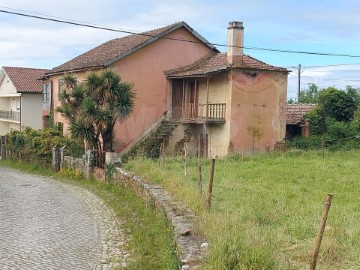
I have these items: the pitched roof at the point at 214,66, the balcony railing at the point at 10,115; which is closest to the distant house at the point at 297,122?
the pitched roof at the point at 214,66

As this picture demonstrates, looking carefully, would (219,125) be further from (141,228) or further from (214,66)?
(141,228)

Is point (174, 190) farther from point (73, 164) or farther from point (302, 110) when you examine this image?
point (302, 110)

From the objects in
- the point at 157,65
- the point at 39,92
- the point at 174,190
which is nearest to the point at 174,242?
the point at 174,190

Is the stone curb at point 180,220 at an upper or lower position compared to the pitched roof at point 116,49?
lower

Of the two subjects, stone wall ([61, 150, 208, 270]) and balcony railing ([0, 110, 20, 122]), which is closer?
stone wall ([61, 150, 208, 270])

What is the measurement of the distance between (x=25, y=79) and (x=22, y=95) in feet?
8.26

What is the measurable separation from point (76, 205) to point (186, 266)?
8.49 metres

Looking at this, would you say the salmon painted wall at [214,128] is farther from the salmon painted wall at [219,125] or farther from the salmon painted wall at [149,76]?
the salmon painted wall at [149,76]

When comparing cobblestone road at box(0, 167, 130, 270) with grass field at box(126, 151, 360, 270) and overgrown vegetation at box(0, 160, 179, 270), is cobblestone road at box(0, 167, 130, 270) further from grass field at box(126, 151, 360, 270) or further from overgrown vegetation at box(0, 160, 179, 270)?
grass field at box(126, 151, 360, 270)

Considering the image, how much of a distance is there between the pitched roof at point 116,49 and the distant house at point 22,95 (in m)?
11.0

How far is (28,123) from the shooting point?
4153 centimetres

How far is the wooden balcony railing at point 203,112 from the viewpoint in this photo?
23406 millimetres

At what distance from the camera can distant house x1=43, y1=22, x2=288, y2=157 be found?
76.6ft

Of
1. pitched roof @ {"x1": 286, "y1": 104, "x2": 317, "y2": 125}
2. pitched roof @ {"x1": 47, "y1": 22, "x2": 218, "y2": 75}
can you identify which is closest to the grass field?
pitched roof @ {"x1": 47, "y1": 22, "x2": 218, "y2": 75}
